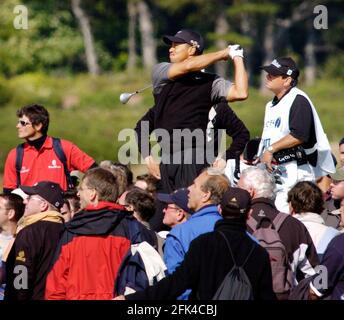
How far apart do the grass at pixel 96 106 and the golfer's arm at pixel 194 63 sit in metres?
27.7

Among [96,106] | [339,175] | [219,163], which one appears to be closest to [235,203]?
[219,163]

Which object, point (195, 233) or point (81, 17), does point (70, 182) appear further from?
point (81, 17)

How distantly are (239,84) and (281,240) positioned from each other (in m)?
1.71

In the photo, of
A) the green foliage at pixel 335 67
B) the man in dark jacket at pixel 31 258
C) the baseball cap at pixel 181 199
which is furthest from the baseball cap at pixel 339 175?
the green foliage at pixel 335 67

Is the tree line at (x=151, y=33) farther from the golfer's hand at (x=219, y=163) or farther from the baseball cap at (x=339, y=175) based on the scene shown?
the golfer's hand at (x=219, y=163)

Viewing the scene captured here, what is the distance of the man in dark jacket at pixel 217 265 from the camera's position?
811 cm

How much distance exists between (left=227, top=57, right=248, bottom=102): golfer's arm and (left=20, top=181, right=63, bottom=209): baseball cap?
1744 millimetres

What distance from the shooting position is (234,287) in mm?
8141

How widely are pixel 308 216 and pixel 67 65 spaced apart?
5969 centimetres

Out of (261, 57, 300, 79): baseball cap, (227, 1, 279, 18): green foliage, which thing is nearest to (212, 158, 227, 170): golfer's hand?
(261, 57, 300, 79): baseball cap

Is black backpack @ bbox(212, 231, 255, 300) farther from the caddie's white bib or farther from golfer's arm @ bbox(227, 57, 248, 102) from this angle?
the caddie's white bib
